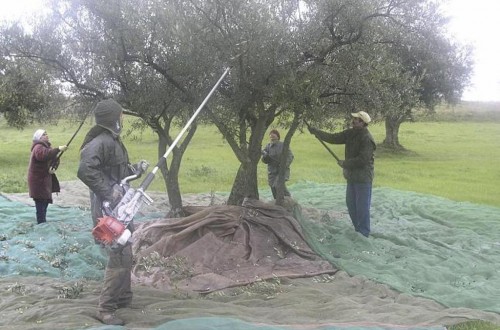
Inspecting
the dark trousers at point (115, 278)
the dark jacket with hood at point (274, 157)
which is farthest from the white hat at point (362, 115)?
the dark trousers at point (115, 278)

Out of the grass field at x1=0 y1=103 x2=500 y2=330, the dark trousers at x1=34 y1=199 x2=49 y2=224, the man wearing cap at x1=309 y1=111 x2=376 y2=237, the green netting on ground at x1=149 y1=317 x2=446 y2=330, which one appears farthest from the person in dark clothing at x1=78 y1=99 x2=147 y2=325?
the man wearing cap at x1=309 y1=111 x2=376 y2=237

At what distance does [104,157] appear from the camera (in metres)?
6.48

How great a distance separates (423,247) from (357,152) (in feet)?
8.11

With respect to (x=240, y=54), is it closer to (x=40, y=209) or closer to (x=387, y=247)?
(x=387, y=247)

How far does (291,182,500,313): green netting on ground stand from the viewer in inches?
327

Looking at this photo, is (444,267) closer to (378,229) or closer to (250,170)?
(378,229)

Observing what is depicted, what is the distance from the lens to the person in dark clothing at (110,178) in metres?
6.27

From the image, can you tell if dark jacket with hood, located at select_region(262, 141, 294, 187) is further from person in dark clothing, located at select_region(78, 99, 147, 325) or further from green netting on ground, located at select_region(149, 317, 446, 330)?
green netting on ground, located at select_region(149, 317, 446, 330)

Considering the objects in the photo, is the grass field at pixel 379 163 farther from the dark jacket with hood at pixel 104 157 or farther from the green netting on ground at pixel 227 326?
the green netting on ground at pixel 227 326

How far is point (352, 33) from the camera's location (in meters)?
9.68

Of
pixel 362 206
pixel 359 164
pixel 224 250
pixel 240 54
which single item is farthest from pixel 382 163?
pixel 240 54

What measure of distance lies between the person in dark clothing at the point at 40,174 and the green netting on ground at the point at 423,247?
5.76 m

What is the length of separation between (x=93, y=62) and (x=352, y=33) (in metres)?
5.23

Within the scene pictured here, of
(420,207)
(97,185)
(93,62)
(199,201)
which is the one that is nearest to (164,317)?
(97,185)
